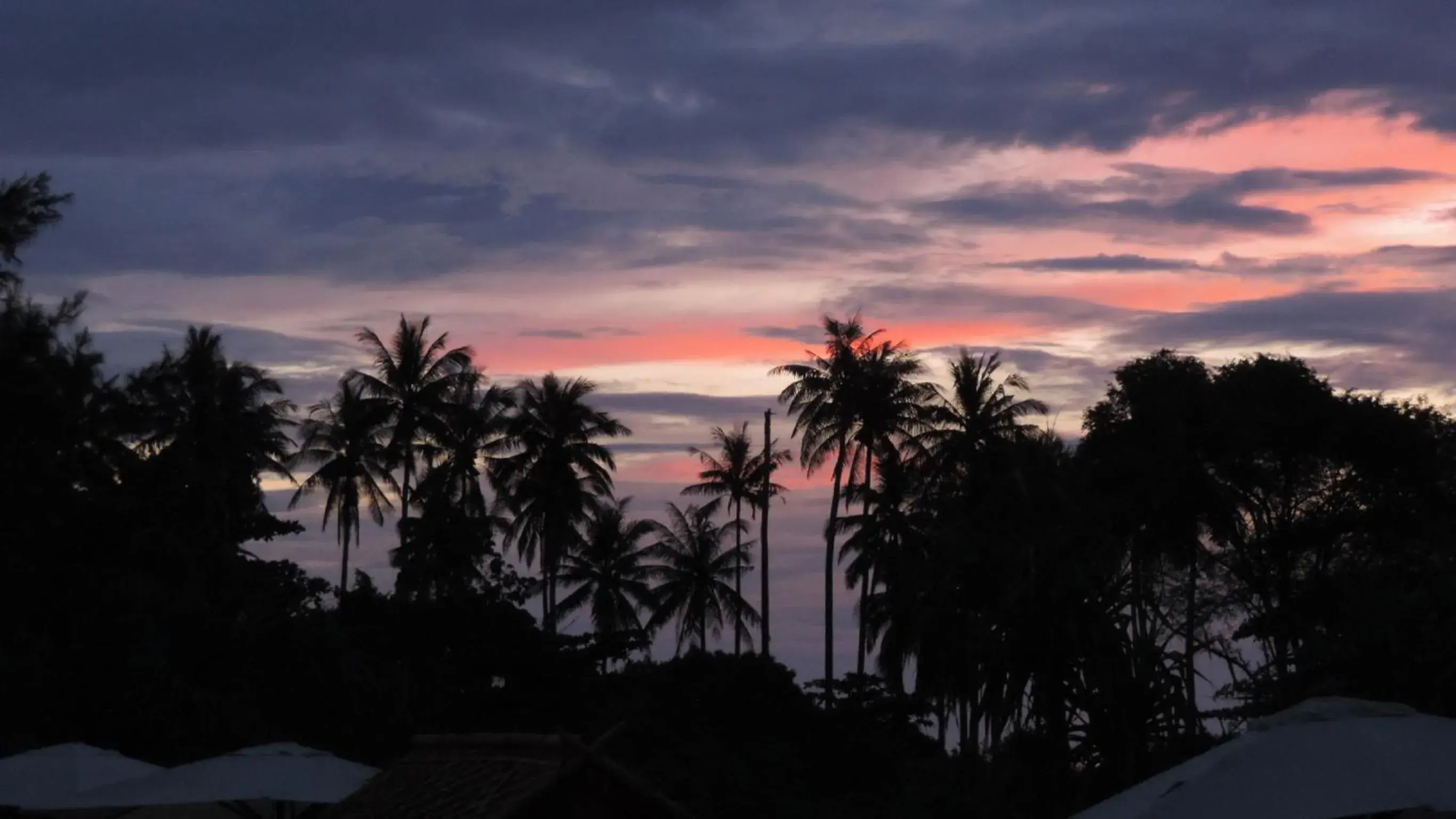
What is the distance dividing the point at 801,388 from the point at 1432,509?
1823 centimetres

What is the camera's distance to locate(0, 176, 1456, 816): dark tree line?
18625 mm

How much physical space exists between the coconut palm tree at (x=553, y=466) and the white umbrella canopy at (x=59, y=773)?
34.1m

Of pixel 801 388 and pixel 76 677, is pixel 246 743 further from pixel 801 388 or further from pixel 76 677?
pixel 801 388

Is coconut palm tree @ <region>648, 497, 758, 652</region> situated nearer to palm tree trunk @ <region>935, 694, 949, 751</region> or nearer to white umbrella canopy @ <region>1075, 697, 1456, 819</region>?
palm tree trunk @ <region>935, 694, 949, 751</region>

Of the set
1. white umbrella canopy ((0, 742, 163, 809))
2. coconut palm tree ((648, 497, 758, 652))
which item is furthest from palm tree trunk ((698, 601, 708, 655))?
white umbrella canopy ((0, 742, 163, 809))

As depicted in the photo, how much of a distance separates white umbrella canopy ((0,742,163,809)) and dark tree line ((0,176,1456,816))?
7799mm

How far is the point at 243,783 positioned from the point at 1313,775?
355 inches

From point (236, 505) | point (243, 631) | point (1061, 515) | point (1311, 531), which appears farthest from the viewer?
point (1311, 531)

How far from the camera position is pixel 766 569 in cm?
5053

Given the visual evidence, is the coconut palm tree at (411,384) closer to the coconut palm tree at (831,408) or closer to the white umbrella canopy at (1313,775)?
the coconut palm tree at (831,408)

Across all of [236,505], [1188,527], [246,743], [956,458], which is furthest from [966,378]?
[246,743]

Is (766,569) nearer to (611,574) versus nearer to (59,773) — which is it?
(611,574)

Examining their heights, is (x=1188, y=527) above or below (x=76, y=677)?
above

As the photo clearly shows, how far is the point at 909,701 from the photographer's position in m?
38.4
